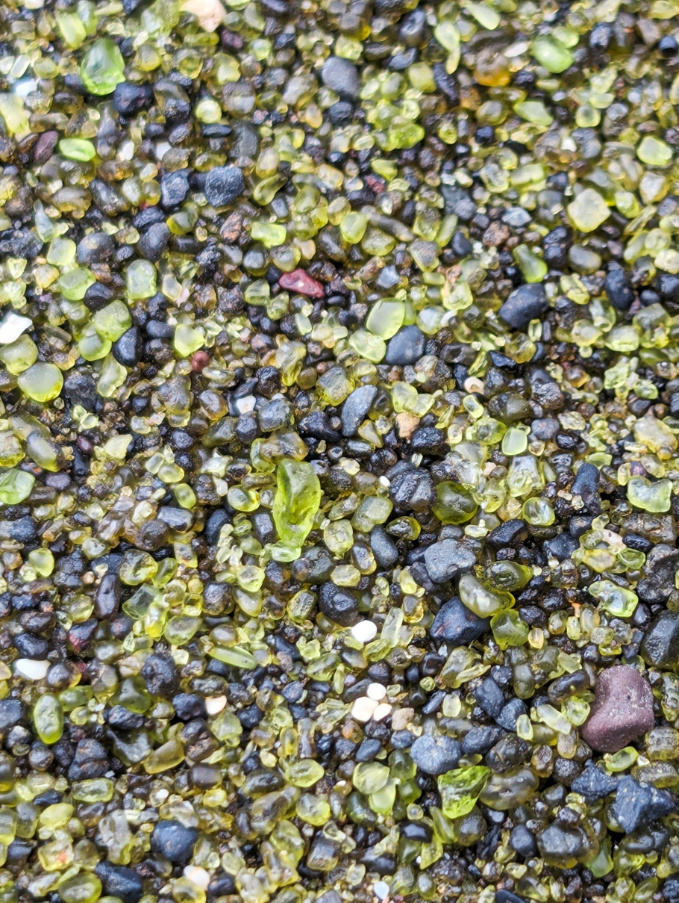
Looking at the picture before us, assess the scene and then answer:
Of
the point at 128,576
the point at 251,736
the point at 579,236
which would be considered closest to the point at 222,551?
the point at 128,576

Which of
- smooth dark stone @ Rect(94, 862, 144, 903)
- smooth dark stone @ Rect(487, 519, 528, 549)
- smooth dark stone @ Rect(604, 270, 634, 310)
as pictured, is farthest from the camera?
smooth dark stone @ Rect(604, 270, 634, 310)

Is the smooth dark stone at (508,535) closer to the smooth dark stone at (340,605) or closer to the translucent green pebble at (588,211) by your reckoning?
the smooth dark stone at (340,605)

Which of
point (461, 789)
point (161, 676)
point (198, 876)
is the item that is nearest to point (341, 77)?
point (161, 676)

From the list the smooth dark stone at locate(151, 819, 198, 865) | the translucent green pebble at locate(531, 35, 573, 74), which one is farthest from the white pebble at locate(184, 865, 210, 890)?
the translucent green pebble at locate(531, 35, 573, 74)

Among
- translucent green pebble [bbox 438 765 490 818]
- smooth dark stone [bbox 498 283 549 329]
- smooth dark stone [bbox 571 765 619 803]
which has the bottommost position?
smooth dark stone [bbox 571 765 619 803]

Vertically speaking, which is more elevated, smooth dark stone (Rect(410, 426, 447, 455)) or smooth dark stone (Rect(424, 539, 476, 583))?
smooth dark stone (Rect(410, 426, 447, 455))

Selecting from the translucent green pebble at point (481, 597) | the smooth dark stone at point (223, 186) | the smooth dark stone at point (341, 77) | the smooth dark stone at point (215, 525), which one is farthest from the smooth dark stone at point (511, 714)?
the smooth dark stone at point (341, 77)

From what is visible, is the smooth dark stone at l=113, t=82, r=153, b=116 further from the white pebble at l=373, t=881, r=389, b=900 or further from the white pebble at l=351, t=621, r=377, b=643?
the white pebble at l=373, t=881, r=389, b=900
